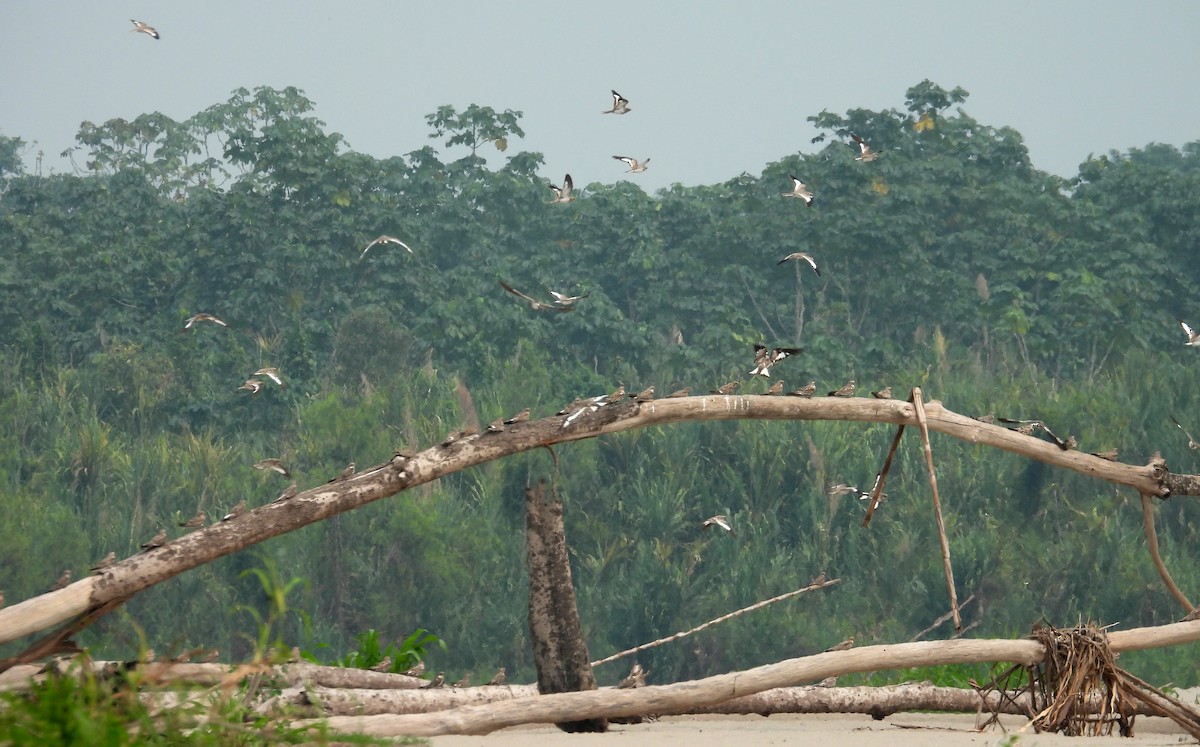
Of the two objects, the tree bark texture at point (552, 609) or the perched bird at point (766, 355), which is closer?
the tree bark texture at point (552, 609)

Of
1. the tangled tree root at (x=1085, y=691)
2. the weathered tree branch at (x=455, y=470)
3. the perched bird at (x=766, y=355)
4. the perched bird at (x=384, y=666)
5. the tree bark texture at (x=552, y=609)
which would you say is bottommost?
the tangled tree root at (x=1085, y=691)

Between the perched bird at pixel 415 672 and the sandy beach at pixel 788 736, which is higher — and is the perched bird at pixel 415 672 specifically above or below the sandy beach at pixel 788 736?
above

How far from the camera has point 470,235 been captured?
97.2ft

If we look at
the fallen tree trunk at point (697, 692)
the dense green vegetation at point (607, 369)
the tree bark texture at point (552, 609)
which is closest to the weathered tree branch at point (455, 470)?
the tree bark texture at point (552, 609)

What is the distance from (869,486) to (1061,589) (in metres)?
3.26

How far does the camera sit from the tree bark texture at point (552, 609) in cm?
585

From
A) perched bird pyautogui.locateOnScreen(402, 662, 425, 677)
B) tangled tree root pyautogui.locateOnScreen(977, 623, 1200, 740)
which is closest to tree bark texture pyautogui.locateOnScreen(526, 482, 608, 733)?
perched bird pyautogui.locateOnScreen(402, 662, 425, 677)

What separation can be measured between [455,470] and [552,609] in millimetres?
785

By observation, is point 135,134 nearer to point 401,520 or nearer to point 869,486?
point 401,520

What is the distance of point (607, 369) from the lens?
27234 millimetres

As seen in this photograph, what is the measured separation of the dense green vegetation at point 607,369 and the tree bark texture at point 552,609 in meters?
14.0

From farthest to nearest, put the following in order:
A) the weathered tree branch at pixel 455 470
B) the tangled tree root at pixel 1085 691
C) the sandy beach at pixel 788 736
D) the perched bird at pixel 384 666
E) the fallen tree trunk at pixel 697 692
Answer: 1. the perched bird at pixel 384 666
2. the tangled tree root at pixel 1085 691
3. the weathered tree branch at pixel 455 470
4. the sandy beach at pixel 788 736
5. the fallen tree trunk at pixel 697 692

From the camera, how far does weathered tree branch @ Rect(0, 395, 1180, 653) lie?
16.8 feet

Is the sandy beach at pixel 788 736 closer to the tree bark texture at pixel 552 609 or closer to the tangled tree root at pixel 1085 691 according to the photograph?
the tangled tree root at pixel 1085 691
